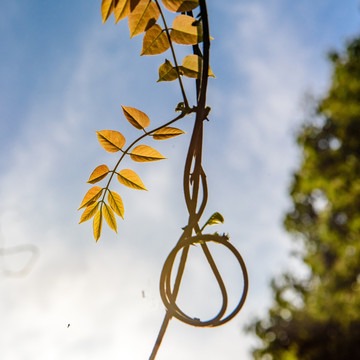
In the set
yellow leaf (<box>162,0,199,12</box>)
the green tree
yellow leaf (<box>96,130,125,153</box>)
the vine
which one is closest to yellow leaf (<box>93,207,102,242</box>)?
the vine

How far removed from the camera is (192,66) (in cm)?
46

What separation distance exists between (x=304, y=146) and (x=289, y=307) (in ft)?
19.0

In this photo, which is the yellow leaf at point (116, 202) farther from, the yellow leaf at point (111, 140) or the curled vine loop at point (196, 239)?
the curled vine loop at point (196, 239)

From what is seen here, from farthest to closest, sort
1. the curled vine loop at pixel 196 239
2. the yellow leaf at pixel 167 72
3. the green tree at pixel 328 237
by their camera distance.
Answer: the green tree at pixel 328 237
the yellow leaf at pixel 167 72
the curled vine loop at pixel 196 239

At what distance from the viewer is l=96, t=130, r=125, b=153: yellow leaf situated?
54 centimetres

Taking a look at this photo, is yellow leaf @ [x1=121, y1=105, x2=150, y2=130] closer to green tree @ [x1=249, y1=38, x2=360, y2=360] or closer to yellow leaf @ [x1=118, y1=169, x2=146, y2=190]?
yellow leaf @ [x1=118, y1=169, x2=146, y2=190]

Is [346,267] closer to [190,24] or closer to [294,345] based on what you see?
[294,345]

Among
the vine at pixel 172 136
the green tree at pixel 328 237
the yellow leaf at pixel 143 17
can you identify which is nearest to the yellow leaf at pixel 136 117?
the vine at pixel 172 136

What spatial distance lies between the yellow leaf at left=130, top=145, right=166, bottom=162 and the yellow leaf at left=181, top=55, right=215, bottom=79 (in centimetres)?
14

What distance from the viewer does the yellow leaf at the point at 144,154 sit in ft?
1.81

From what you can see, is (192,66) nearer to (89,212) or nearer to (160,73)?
(160,73)

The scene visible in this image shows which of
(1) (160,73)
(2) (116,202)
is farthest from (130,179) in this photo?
(1) (160,73)

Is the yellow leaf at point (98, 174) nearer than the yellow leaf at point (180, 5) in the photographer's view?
No

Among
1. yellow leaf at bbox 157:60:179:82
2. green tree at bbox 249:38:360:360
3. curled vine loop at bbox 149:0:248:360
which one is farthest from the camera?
green tree at bbox 249:38:360:360
